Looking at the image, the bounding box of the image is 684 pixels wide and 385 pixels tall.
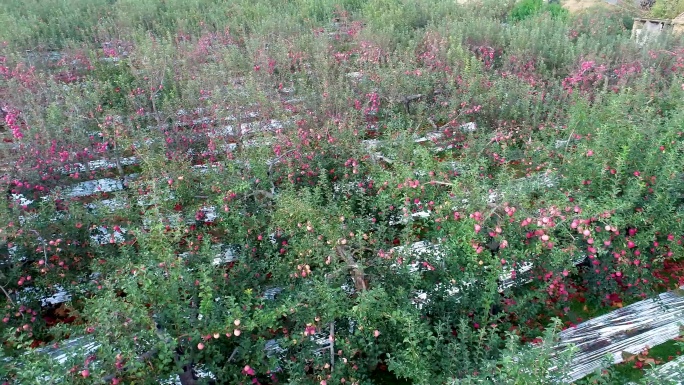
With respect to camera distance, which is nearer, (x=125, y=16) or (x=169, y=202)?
(x=169, y=202)

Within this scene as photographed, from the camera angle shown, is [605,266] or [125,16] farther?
[125,16]

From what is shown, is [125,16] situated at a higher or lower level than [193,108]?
higher

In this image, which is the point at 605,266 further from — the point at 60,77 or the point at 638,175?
the point at 60,77

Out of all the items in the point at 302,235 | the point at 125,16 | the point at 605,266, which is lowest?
the point at 605,266

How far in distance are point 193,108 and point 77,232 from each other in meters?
2.48

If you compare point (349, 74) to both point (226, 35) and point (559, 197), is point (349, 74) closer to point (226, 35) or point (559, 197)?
point (226, 35)

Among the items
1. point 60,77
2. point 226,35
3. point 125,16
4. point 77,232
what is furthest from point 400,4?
point 77,232

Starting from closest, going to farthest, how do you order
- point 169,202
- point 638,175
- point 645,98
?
point 638,175, point 169,202, point 645,98

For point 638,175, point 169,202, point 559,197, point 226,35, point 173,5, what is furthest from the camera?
point 173,5

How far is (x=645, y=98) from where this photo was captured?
534 cm

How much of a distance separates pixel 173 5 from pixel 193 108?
4.38 meters

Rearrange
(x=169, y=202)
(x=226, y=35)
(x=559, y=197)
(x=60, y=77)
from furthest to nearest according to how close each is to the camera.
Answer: (x=226, y=35) → (x=60, y=77) → (x=169, y=202) → (x=559, y=197)

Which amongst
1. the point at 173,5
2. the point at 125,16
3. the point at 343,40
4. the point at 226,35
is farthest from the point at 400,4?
the point at 125,16

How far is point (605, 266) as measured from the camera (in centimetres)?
362
